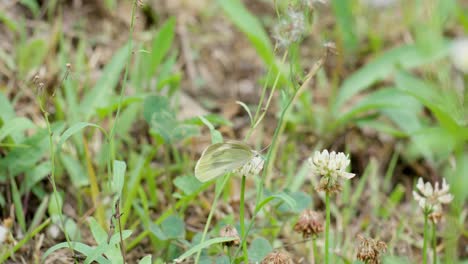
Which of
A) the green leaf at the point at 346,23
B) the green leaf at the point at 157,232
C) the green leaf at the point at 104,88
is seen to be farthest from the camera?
the green leaf at the point at 346,23

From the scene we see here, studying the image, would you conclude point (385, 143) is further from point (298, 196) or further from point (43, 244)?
point (43, 244)

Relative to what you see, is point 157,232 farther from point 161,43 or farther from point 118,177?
point 161,43

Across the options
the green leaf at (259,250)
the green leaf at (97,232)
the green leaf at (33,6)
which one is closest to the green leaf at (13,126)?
the green leaf at (97,232)

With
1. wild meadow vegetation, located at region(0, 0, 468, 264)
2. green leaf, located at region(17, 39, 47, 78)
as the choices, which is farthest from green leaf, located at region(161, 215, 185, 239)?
green leaf, located at region(17, 39, 47, 78)

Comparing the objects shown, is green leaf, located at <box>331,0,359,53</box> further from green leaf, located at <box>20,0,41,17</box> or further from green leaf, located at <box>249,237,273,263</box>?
green leaf, located at <box>249,237,273,263</box>

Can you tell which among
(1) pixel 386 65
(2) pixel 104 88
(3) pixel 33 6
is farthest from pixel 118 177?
(1) pixel 386 65

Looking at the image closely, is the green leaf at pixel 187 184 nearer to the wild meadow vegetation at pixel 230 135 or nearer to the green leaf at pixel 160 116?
the wild meadow vegetation at pixel 230 135

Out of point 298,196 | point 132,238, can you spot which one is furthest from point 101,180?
point 298,196
